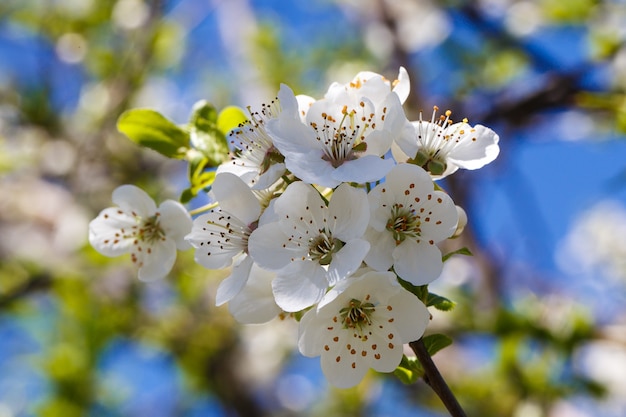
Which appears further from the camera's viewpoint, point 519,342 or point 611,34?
point 611,34

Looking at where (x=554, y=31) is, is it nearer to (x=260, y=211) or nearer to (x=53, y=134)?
(x=260, y=211)

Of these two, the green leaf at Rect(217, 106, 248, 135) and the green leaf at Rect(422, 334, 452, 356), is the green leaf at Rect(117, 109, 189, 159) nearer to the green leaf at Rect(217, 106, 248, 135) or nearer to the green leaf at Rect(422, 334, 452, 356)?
the green leaf at Rect(217, 106, 248, 135)

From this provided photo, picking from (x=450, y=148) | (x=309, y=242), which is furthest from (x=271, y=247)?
(x=450, y=148)

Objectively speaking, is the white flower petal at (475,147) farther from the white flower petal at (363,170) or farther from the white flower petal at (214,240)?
the white flower petal at (214,240)

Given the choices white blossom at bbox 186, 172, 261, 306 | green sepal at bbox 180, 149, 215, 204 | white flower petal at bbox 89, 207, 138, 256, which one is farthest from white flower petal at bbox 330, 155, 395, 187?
white flower petal at bbox 89, 207, 138, 256

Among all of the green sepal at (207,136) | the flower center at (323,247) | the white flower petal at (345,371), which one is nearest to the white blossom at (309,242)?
the flower center at (323,247)

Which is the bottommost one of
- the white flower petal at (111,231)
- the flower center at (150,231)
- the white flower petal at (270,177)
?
the white flower petal at (111,231)

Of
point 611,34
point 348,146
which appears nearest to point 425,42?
point 611,34
